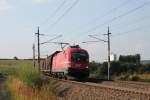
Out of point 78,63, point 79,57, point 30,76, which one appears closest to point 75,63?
point 78,63

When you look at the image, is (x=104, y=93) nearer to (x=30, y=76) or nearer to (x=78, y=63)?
(x=30, y=76)

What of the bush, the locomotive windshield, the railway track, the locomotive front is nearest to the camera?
the railway track

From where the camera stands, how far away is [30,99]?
2225cm

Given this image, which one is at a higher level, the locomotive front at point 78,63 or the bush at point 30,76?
the locomotive front at point 78,63

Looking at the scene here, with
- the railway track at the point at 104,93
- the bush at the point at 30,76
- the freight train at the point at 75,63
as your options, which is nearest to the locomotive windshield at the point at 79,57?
the freight train at the point at 75,63

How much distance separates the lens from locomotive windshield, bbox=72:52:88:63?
4191cm

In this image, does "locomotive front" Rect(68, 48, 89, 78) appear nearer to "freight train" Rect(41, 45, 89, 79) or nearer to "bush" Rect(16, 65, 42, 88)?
"freight train" Rect(41, 45, 89, 79)

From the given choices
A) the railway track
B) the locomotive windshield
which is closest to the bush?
the locomotive windshield

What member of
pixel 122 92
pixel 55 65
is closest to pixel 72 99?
pixel 122 92

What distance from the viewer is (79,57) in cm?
4222

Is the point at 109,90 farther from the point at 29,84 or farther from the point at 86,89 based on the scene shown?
the point at 29,84

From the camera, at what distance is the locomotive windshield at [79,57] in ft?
137

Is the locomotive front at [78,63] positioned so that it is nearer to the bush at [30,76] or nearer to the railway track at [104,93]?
the bush at [30,76]

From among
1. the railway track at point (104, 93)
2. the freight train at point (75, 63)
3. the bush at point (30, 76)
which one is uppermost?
the freight train at point (75, 63)
